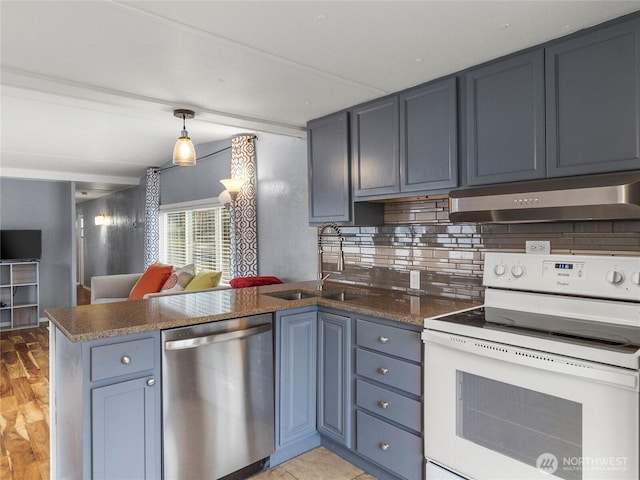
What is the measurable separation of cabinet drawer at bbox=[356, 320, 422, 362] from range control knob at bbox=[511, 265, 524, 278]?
0.56m

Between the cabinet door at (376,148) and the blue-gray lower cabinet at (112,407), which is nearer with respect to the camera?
the blue-gray lower cabinet at (112,407)

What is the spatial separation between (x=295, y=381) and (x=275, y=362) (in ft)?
0.62

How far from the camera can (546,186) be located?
1.83 metres

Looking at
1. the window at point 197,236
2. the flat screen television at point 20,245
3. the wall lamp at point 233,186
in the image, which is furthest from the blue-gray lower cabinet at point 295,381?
the flat screen television at point 20,245

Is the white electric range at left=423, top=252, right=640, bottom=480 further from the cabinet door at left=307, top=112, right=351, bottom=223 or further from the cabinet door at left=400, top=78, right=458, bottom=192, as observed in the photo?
the cabinet door at left=307, top=112, right=351, bottom=223

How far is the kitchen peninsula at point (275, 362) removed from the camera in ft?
5.71

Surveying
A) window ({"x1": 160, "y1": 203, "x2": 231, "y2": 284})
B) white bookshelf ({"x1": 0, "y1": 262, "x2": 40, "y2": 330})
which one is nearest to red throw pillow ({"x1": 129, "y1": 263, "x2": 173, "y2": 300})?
window ({"x1": 160, "y1": 203, "x2": 231, "y2": 284})

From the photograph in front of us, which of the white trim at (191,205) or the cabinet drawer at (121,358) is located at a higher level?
the white trim at (191,205)

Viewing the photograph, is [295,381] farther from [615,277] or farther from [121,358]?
[615,277]

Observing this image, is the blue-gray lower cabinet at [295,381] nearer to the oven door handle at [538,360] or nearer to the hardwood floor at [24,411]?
the oven door handle at [538,360]

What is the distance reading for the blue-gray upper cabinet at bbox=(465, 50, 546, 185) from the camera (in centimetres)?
193

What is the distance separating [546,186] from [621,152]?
0.94ft

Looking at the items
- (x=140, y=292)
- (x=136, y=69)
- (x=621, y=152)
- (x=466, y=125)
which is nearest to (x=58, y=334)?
(x=136, y=69)

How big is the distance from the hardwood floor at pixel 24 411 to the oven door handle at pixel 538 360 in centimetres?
225
